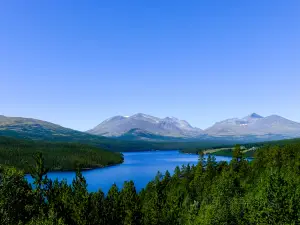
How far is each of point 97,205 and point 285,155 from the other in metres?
110

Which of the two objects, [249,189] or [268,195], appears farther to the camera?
[249,189]

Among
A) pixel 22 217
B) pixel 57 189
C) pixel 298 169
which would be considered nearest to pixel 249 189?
pixel 298 169

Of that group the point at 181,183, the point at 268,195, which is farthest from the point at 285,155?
the point at 268,195

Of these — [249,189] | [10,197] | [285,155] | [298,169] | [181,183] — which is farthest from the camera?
[285,155]

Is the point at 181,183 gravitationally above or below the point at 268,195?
below

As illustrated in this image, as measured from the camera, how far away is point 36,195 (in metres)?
72.6

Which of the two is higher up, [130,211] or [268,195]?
[268,195]

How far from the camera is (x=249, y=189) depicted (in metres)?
104

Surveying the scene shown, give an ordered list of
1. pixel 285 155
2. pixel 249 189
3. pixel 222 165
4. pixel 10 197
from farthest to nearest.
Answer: pixel 222 165, pixel 285 155, pixel 249 189, pixel 10 197

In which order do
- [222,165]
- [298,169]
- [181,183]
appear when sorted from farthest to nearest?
[222,165] → [181,183] → [298,169]

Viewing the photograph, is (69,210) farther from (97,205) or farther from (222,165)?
(222,165)

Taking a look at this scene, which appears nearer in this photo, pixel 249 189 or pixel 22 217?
pixel 22 217

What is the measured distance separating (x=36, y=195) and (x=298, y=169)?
100553 mm

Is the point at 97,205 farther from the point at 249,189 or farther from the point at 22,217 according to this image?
the point at 249,189
